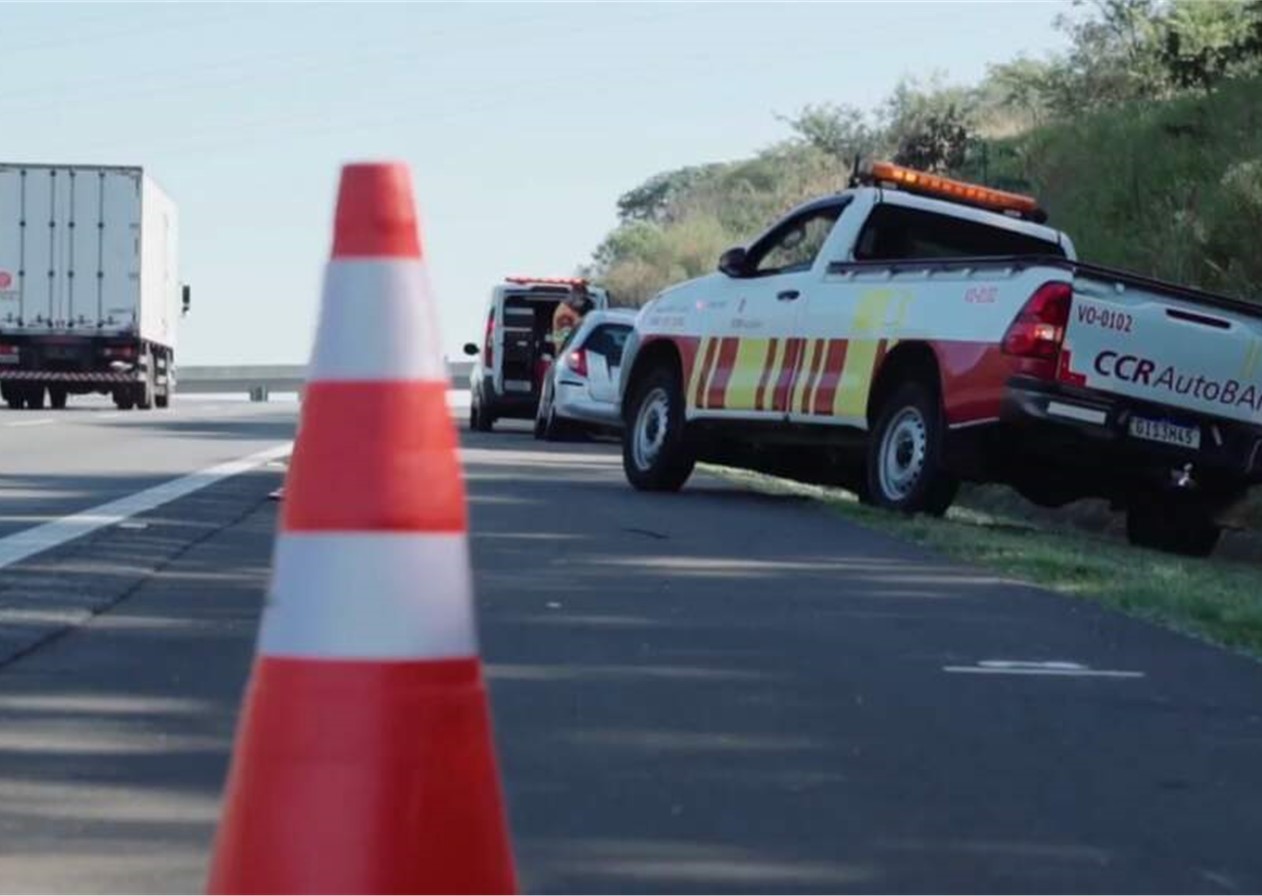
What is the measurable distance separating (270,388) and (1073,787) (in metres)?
86.9

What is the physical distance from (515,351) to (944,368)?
2059 cm

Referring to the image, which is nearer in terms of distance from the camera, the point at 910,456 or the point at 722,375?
the point at 910,456

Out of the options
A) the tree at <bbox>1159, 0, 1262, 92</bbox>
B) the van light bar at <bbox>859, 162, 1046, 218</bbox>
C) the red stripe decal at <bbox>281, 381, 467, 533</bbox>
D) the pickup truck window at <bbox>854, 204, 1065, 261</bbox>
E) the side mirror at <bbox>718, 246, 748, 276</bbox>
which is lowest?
the red stripe decal at <bbox>281, 381, 467, 533</bbox>

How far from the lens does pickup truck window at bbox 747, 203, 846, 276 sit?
58.9ft

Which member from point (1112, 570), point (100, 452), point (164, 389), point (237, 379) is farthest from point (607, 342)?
point (237, 379)

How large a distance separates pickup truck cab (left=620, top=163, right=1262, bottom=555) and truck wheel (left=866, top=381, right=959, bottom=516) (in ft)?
0.05

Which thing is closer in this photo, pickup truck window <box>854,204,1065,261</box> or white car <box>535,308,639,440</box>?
pickup truck window <box>854,204,1065,261</box>

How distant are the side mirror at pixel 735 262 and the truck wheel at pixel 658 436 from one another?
2.92 feet

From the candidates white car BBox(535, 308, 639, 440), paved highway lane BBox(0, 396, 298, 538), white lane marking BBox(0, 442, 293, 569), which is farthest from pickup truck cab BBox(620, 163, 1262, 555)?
white car BBox(535, 308, 639, 440)

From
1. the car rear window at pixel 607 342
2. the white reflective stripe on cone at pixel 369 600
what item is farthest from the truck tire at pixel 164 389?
the white reflective stripe on cone at pixel 369 600

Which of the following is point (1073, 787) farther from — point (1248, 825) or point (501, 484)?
point (501, 484)

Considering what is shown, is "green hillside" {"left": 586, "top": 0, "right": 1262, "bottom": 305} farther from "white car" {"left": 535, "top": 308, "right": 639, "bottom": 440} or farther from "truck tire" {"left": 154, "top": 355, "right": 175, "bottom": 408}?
"truck tire" {"left": 154, "top": 355, "right": 175, "bottom": 408}

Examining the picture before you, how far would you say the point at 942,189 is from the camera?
18.3 m

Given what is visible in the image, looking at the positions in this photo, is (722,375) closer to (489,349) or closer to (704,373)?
(704,373)
